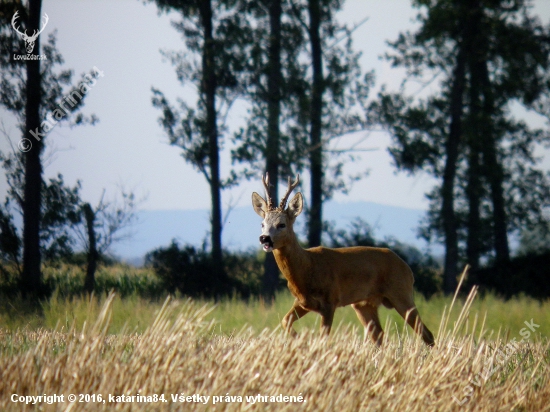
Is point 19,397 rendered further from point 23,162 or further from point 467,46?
point 467,46

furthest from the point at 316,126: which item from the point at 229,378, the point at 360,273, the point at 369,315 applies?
the point at 229,378

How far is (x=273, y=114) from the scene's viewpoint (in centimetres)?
2275

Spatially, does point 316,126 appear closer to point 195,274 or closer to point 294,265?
point 195,274

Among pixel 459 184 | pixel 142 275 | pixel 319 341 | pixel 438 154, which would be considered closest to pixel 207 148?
pixel 142 275

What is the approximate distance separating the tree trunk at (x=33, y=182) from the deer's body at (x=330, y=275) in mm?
11105

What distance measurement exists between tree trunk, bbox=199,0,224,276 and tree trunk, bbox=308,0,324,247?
2.93 m

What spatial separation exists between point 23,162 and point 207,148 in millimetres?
5660

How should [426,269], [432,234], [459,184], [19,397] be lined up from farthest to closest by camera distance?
[432,234], [459,184], [426,269], [19,397]

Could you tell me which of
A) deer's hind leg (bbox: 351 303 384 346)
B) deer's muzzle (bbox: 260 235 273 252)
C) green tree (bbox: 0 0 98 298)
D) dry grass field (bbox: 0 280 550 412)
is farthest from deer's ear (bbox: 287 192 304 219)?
green tree (bbox: 0 0 98 298)

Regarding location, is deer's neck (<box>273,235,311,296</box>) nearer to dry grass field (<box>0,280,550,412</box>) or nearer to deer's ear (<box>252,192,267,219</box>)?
deer's ear (<box>252,192,267,219</box>)

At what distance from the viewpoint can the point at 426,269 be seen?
27.6 m

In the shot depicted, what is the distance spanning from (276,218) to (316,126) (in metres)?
15.6

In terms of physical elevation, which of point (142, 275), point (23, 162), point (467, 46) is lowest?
point (142, 275)

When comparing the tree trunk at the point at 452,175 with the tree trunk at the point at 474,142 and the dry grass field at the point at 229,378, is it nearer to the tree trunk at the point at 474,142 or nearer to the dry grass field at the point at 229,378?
the tree trunk at the point at 474,142
